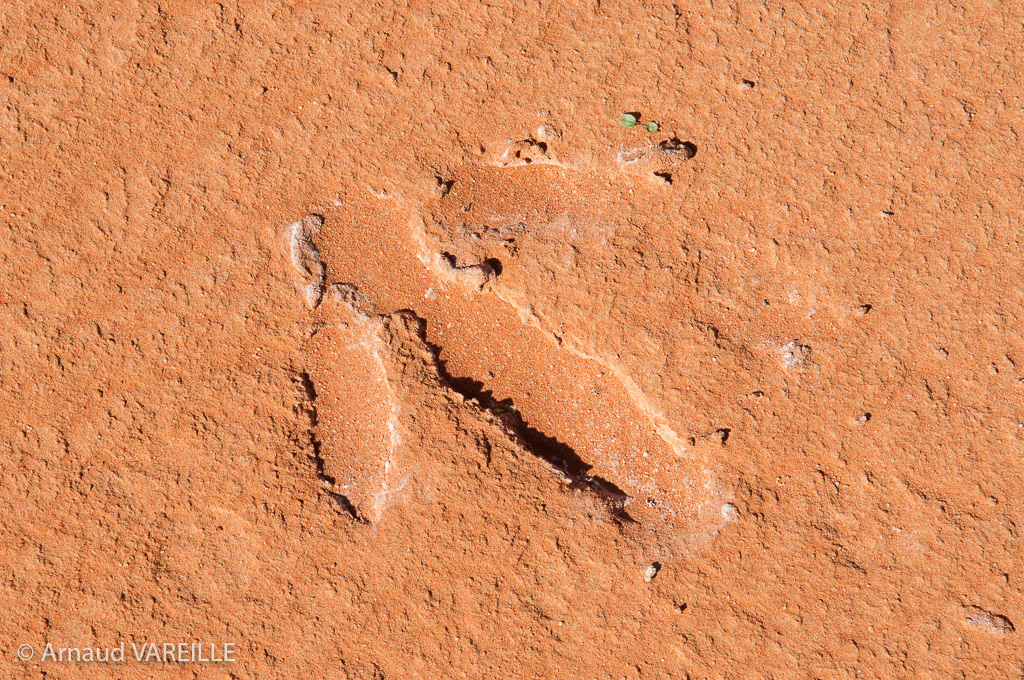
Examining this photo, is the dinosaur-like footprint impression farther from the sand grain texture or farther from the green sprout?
the green sprout

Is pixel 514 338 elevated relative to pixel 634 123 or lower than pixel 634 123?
lower

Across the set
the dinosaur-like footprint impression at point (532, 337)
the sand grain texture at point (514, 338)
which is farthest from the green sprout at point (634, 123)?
the dinosaur-like footprint impression at point (532, 337)

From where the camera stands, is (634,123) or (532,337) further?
(634,123)

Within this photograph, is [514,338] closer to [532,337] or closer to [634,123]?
[532,337]

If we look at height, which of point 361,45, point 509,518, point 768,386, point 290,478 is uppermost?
point 361,45

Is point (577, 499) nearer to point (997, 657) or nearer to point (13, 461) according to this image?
point (997, 657)

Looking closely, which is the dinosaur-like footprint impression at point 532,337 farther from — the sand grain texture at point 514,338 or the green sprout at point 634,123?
the green sprout at point 634,123

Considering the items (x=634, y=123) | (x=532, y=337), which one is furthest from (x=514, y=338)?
(x=634, y=123)

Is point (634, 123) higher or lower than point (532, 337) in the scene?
higher

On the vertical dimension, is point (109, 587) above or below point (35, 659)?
above

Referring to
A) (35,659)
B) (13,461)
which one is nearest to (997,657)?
(35,659)
